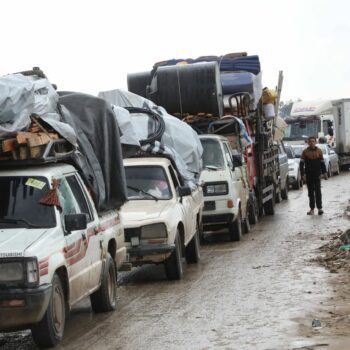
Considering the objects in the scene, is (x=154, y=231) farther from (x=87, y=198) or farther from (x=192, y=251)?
(x=87, y=198)

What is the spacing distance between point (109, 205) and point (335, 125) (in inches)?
1397

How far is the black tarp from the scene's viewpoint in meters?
10.6

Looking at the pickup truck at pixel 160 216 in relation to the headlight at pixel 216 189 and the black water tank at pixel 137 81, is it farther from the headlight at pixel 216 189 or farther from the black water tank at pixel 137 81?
the black water tank at pixel 137 81

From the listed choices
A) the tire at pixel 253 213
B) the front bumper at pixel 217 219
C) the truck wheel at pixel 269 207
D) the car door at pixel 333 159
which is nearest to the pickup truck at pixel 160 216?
the front bumper at pixel 217 219

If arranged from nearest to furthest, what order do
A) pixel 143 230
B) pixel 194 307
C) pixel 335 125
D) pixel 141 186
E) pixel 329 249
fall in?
1. pixel 194 307
2. pixel 143 230
3. pixel 141 186
4. pixel 329 249
5. pixel 335 125

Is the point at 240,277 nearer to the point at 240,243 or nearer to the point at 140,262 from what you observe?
the point at 140,262

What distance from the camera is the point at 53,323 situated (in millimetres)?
8164

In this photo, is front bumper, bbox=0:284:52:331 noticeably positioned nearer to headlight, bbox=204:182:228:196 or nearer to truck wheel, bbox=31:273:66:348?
truck wheel, bbox=31:273:66:348

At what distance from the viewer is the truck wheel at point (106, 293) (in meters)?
10.0

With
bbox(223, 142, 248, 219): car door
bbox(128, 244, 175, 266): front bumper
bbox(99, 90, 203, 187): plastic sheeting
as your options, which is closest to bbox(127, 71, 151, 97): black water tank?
bbox(223, 142, 248, 219): car door

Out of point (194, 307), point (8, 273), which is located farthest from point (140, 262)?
point (8, 273)

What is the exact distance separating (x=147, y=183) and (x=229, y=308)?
13.0ft

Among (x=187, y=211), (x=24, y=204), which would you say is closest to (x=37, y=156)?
(x=24, y=204)

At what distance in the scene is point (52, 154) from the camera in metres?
9.09
